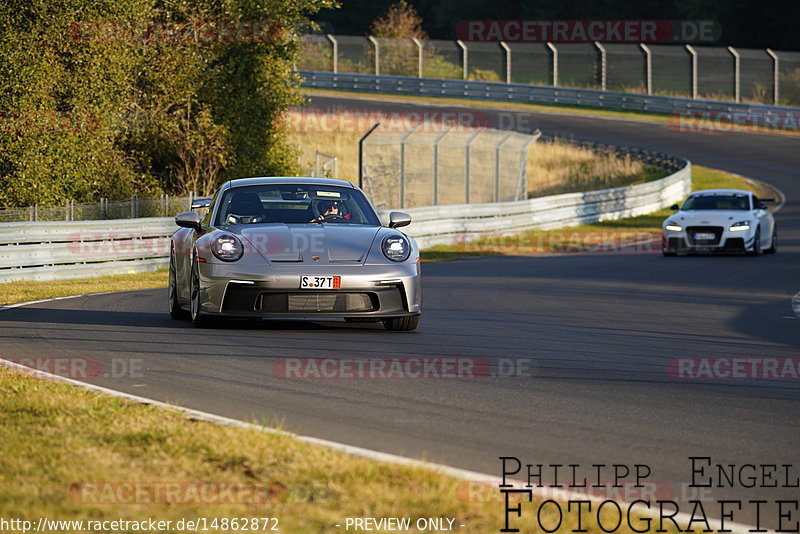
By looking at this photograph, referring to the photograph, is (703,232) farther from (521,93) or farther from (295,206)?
(521,93)

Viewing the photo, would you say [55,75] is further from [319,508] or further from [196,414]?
[319,508]

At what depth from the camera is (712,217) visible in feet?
86.0

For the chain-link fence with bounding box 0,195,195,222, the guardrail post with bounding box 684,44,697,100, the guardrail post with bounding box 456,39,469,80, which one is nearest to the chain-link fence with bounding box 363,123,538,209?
the chain-link fence with bounding box 0,195,195,222

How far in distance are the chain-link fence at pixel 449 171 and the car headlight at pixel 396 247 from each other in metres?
22.4

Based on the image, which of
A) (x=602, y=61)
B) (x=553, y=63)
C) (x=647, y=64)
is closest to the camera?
(x=647, y=64)

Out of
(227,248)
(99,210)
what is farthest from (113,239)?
(227,248)

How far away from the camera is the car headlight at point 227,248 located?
11.6m

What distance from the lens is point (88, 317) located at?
1344 centimetres

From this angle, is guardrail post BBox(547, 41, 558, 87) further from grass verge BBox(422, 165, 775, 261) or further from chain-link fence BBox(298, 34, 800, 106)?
grass verge BBox(422, 165, 775, 261)

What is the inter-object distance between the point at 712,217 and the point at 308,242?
52.9 ft

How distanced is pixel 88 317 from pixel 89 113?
14801 mm

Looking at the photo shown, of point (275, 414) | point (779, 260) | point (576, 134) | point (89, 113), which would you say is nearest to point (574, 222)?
point (779, 260)

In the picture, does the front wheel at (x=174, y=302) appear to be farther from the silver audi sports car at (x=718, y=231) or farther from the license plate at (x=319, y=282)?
the silver audi sports car at (x=718, y=231)

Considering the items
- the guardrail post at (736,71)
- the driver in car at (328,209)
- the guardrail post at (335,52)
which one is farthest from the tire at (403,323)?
the guardrail post at (335,52)
